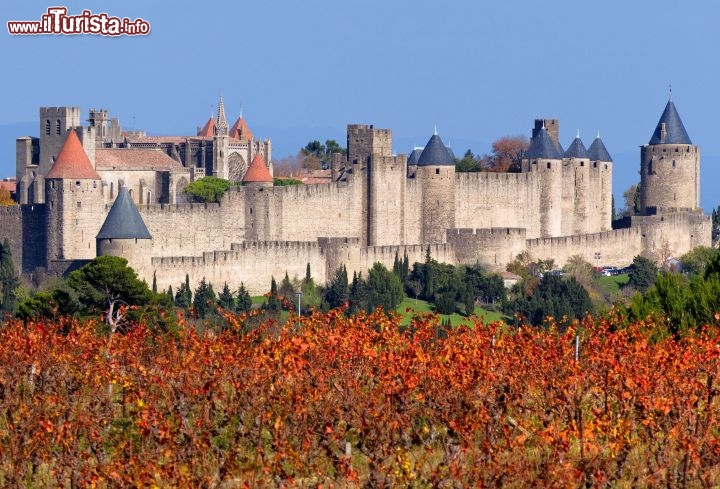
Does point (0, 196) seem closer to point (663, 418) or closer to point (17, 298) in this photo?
point (17, 298)

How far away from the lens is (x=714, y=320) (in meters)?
30.8

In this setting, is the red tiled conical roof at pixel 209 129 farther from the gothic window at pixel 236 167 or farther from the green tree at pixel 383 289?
the green tree at pixel 383 289

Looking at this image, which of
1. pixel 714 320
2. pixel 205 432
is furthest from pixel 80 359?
pixel 714 320

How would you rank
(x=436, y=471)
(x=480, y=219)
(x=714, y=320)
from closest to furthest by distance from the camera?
1. (x=436, y=471)
2. (x=714, y=320)
3. (x=480, y=219)

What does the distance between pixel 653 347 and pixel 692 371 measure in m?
2.69

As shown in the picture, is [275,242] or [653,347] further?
[275,242]

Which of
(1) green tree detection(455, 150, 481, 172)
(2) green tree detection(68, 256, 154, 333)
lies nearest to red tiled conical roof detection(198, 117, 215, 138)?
(1) green tree detection(455, 150, 481, 172)

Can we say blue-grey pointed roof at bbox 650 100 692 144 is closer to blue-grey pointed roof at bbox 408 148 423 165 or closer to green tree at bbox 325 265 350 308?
blue-grey pointed roof at bbox 408 148 423 165

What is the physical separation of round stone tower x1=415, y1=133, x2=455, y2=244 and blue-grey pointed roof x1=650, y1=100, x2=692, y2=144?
8.34 metres

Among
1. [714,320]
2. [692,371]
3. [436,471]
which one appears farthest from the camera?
[714,320]

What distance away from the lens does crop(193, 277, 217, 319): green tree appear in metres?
45.5

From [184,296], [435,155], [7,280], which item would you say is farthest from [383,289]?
[7,280]

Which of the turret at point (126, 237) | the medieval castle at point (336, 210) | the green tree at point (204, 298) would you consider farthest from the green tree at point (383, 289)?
the turret at point (126, 237)

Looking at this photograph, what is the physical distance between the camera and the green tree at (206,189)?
2211 inches
